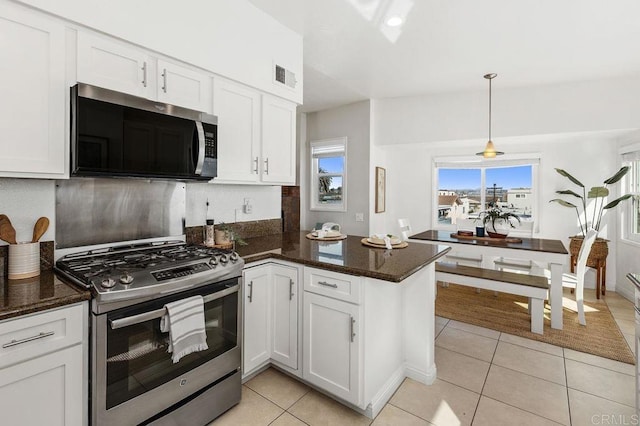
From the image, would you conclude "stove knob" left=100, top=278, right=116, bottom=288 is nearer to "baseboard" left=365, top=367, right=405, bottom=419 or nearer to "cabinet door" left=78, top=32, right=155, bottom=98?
"cabinet door" left=78, top=32, right=155, bottom=98

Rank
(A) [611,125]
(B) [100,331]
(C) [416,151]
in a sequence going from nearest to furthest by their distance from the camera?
(B) [100,331] < (A) [611,125] < (C) [416,151]

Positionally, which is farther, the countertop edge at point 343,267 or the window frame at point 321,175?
the window frame at point 321,175

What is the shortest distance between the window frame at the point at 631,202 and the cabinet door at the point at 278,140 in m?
4.45

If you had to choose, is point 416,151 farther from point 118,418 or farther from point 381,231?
point 118,418

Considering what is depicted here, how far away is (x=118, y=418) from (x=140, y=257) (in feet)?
2.65

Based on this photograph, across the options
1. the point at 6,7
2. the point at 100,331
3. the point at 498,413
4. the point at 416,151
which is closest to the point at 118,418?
the point at 100,331

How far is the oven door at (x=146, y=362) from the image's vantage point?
1.37m

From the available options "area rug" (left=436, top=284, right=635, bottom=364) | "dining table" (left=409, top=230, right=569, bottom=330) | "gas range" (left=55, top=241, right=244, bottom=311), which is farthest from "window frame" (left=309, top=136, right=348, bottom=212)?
"gas range" (left=55, top=241, right=244, bottom=311)

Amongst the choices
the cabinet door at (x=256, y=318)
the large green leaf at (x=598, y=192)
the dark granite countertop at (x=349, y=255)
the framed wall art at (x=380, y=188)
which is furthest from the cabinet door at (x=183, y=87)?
the large green leaf at (x=598, y=192)

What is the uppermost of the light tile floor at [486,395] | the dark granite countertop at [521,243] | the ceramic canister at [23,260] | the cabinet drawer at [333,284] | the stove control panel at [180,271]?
Answer: the ceramic canister at [23,260]

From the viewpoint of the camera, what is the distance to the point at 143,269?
1581mm

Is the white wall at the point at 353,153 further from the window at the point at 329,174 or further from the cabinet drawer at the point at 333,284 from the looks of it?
the cabinet drawer at the point at 333,284

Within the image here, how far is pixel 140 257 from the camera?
1.85 metres

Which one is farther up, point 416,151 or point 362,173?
point 416,151
